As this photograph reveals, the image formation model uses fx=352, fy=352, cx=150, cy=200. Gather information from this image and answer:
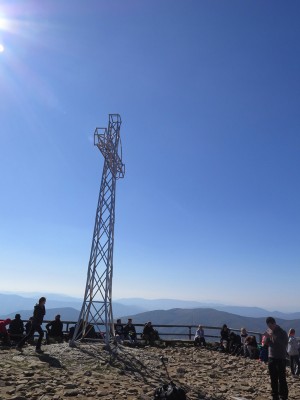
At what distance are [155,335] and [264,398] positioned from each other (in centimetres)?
1025

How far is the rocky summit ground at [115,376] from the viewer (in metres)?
7.61

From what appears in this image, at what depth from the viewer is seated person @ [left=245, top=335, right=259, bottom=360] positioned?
1608 centimetres

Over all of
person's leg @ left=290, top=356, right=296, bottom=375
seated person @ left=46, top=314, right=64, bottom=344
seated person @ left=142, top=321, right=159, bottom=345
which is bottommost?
person's leg @ left=290, top=356, right=296, bottom=375

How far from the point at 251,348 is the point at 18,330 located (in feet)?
34.6

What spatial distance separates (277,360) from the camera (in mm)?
8328

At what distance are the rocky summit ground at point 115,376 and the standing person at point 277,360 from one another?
92 cm

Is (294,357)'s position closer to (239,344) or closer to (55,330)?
(239,344)

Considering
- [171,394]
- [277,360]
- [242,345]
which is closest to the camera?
[171,394]

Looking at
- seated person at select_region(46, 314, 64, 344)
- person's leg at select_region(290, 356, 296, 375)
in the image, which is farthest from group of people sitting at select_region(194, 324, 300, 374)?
seated person at select_region(46, 314, 64, 344)

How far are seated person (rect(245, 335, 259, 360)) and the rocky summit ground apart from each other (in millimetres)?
1757

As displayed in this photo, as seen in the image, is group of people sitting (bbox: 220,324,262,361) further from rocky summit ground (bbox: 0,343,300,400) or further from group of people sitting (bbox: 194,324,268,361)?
rocky summit ground (bbox: 0,343,300,400)

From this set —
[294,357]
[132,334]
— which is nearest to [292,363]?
[294,357]

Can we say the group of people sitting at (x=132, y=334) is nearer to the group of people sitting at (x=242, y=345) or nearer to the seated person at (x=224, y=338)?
the seated person at (x=224, y=338)

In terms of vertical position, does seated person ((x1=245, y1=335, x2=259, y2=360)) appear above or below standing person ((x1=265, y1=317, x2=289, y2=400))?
below
